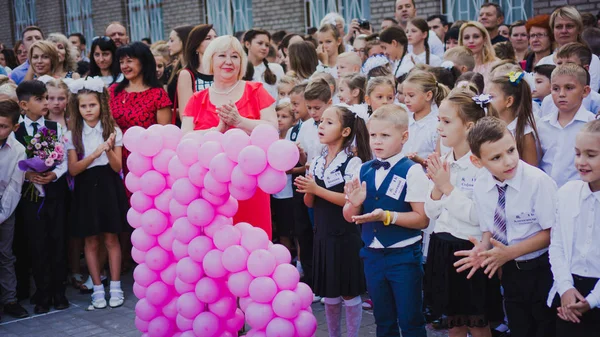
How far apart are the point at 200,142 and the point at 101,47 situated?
337cm

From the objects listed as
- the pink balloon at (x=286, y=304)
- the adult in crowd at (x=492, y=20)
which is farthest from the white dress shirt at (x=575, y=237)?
the adult in crowd at (x=492, y=20)

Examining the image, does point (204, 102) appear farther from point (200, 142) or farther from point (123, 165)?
point (123, 165)

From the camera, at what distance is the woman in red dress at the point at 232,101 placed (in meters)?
4.78

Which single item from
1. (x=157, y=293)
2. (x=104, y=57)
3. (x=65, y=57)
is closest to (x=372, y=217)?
(x=157, y=293)

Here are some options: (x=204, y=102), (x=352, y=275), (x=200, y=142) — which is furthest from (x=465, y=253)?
(x=204, y=102)

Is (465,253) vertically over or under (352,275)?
over

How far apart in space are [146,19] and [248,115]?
12.8m

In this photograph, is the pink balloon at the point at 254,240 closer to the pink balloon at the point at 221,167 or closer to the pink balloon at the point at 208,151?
the pink balloon at the point at 221,167

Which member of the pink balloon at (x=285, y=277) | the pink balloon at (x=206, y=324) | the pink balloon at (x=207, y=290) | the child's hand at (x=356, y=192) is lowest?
the pink balloon at (x=206, y=324)

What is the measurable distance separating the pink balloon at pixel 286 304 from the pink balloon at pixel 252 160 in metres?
0.73

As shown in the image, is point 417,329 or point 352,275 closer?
point 417,329

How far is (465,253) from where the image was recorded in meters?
3.57

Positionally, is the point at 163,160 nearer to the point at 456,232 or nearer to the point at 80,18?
the point at 456,232

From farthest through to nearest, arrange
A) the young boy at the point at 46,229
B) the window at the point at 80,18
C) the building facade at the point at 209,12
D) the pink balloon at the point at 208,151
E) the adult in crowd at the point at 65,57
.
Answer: the window at the point at 80,18 → the building facade at the point at 209,12 → the adult in crowd at the point at 65,57 → the young boy at the point at 46,229 → the pink balloon at the point at 208,151
